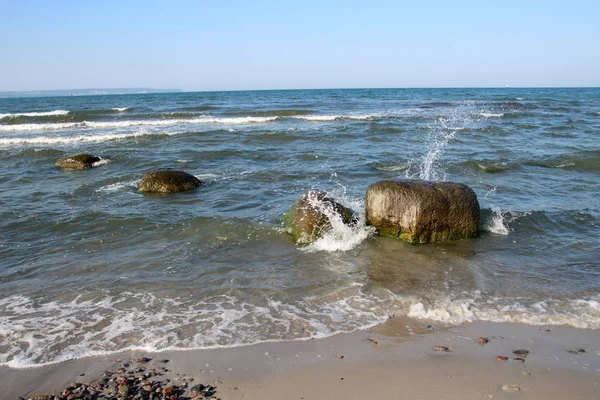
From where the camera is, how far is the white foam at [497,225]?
768 centimetres

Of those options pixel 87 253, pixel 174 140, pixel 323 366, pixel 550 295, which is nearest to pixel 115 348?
pixel 323 366

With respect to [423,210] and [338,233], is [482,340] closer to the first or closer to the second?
[423,210]

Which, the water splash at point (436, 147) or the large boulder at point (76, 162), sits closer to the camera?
the water splash at point (436, 147)

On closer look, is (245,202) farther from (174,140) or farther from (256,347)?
(174,140)

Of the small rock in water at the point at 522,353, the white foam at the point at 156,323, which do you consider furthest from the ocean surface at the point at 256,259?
the small rock in water at the point at 522,353

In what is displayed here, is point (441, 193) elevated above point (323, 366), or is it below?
above

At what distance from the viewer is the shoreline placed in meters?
3.66

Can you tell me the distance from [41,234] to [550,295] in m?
7.70

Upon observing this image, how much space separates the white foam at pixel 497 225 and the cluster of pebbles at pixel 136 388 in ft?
18.6

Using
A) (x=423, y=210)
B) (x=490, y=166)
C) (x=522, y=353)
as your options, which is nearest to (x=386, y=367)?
(x=522, y=353)

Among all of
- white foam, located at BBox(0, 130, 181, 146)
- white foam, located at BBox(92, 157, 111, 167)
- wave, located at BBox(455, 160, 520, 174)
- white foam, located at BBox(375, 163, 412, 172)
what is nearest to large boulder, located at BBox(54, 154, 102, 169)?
white foam, located at BBox(92, 157, 111, 167)

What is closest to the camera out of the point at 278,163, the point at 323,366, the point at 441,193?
the point at 323,366

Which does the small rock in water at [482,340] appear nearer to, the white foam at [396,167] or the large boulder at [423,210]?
the large boulder at [423,210]

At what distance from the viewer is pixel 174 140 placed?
1903cm
